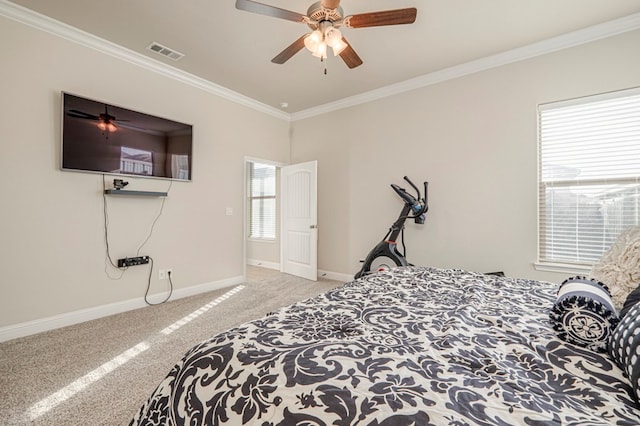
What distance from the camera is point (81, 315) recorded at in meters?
2.78

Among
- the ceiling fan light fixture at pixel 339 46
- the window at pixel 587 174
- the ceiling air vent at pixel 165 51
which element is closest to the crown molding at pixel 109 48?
the ceiling air vent at pixel 165 51

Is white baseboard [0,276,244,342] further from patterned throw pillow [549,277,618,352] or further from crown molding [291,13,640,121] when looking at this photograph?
patterned throw pillow [549,277,618,352]

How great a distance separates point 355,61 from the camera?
247 cm

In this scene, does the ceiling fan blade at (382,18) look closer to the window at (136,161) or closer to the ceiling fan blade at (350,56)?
the ceiling fan blade at (350,56)

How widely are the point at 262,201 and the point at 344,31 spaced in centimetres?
396

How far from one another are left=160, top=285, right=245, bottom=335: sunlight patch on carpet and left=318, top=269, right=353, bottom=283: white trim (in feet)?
4.48

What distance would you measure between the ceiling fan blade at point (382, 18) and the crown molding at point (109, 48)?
98.4 inches

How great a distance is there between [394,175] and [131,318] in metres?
3.60

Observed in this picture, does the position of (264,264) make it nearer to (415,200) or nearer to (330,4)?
(415,200)

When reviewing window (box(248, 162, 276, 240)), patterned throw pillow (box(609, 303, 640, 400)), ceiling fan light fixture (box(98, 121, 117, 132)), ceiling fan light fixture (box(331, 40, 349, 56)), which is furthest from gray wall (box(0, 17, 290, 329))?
patterned throw pillow (box(609, 303, 640, 400))

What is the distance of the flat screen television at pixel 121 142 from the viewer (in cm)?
270

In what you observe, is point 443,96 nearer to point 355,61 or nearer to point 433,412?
point 355,61

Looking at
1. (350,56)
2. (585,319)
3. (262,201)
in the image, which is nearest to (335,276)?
(262,201)

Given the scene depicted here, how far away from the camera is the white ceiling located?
2.39 meters
